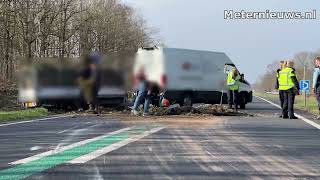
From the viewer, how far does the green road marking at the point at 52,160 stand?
633 centimetres

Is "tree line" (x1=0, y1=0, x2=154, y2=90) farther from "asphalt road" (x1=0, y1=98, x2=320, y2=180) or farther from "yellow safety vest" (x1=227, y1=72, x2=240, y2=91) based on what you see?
"yellow safety vest" (x1=227, y1=72, x2=240, y2=91)

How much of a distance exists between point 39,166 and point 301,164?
10.9 ft

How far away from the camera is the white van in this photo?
39.7 ft

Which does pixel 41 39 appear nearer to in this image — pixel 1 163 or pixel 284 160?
pixel 1 163

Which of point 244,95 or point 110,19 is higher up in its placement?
point 110,19

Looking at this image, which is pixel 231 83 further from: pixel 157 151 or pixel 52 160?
pixel 52 160

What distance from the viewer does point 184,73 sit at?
1366 cm

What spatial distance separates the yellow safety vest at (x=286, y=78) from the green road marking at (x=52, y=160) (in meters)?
7.64

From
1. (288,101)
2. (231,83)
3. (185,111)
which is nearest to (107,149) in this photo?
(185,111)

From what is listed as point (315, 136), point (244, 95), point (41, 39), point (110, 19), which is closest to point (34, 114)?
point (41, 39)

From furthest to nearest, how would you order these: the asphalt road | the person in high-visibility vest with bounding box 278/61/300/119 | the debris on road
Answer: the debris on road → the person in high-visibility vest with bounding box 278/61/300/119 → the asphalt road

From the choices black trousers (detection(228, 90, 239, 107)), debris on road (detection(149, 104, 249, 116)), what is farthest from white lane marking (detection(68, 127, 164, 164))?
black trousers (detection(228, 90, 239, 107))

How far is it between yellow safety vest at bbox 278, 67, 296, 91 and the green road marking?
7.64 m

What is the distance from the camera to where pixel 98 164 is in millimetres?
6980
